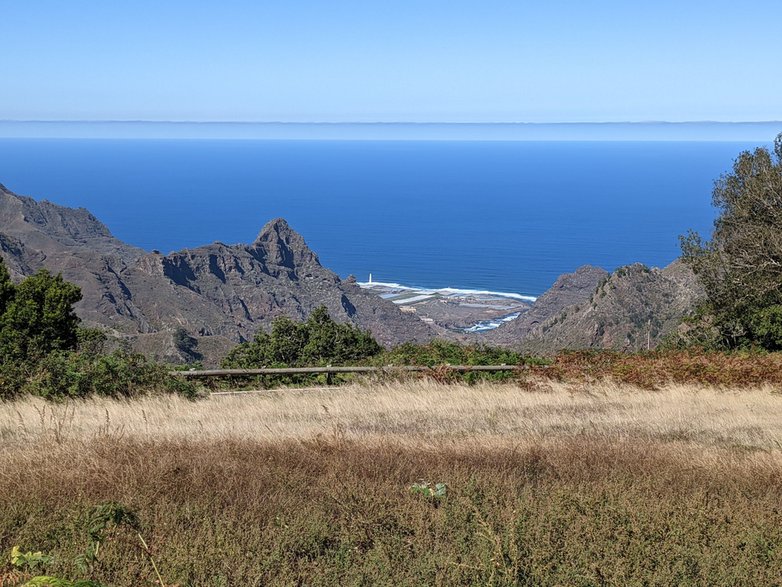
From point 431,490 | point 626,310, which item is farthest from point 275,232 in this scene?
point 431,490

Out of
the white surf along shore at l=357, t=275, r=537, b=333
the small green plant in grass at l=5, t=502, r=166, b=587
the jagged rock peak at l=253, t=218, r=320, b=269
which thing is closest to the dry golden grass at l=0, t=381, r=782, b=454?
the small green plant in grass at l=5, t=502, r=166, b=587

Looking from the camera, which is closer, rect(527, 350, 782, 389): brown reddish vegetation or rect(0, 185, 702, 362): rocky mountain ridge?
rect(527, 350, 782, 389): brown reddish vegetation

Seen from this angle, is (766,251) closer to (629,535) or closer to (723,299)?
(723,299)

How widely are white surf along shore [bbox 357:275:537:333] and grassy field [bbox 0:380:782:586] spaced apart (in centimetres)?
12540

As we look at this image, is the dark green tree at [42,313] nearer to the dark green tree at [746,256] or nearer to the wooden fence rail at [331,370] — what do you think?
the wooden fence rail at [331,370]

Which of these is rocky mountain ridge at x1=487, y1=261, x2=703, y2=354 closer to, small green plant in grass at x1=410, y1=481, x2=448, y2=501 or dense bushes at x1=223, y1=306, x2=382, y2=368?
dense bushes at x1=223, y1=306, x2=382, y2=368

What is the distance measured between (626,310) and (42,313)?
6053 centimetres


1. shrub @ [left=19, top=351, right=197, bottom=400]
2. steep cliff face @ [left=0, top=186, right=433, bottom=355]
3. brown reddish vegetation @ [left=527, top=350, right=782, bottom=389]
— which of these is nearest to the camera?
shrub @ [left=19, top=351, right=197, bottom=400]

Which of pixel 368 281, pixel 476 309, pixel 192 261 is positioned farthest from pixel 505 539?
pixel 368 281

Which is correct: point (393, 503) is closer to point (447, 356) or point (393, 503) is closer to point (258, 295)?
point (447, 356)

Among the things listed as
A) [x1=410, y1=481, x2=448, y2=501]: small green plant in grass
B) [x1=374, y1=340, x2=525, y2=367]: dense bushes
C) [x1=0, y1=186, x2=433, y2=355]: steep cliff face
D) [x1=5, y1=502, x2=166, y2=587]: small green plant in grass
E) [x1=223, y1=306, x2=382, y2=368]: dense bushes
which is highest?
[x1=5, y1=502, x2=166, y2=587]: small green plant in grass

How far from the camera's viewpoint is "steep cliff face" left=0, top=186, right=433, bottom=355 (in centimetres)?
12000

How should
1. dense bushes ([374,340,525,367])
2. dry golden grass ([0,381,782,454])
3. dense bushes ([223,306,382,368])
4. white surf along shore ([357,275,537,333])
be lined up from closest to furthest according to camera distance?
dry golden grass ([0,381,782,454])
dense bushes ([374,340,525,367])
dense bushes ([223,306,382,368])
white surf along shore ([357,275,537,333])

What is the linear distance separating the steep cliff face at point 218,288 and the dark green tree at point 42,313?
81.4 meters
